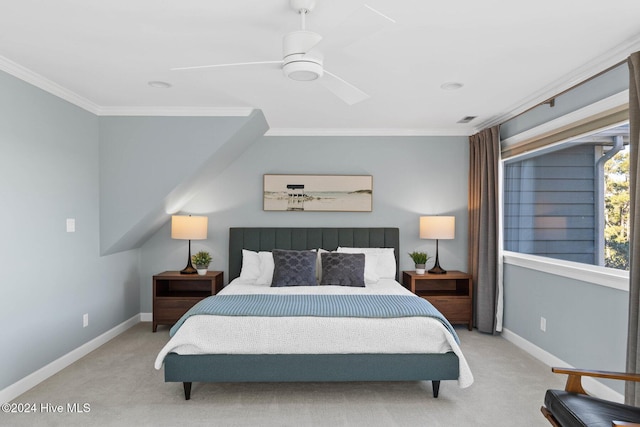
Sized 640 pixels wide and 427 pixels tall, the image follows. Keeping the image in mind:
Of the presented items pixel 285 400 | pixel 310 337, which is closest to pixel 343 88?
pixel 310 337

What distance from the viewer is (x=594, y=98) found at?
3.13 meters

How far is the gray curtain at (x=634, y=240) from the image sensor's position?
2514mm

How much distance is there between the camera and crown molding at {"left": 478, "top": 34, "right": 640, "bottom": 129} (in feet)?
8.84

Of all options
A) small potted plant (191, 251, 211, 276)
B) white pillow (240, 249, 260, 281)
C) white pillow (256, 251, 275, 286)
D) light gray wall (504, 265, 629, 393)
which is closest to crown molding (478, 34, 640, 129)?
light gray wall (504, 265, 629, 393)

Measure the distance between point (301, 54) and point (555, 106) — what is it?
2.56m

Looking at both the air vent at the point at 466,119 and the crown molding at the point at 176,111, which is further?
the air vent at the point at 466,119

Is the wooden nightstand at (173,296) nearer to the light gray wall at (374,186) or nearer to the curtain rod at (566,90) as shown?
the light gray wall at (374,186)

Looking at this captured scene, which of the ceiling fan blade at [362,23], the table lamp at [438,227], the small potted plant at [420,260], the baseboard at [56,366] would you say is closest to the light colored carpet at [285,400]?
the baseboard at [56,366]

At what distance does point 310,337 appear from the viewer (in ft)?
9.71

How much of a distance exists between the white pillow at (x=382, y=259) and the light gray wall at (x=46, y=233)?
2.66 m

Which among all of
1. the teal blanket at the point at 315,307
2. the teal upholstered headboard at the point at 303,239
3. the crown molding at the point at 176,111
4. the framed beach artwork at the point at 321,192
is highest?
the crown molding at the point at 176,111

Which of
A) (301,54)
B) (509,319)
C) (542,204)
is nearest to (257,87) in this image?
(301,54)

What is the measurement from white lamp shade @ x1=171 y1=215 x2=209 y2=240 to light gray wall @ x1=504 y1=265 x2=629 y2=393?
11.2 ft

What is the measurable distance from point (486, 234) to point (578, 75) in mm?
1999
